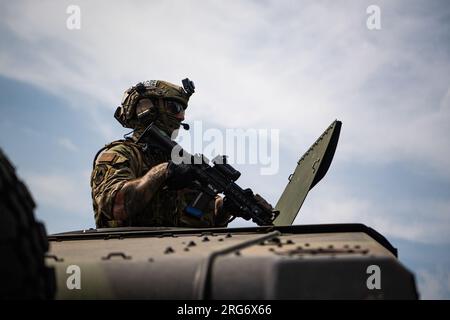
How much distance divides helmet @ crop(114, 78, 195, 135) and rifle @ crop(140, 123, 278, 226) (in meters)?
0.58

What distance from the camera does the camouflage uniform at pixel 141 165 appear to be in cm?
444

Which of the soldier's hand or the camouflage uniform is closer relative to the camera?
the soldier's hand

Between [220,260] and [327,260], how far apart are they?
1.13 ft

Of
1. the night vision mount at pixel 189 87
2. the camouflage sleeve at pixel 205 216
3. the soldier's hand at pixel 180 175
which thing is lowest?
the camouflage sleeve at pixel 205 216

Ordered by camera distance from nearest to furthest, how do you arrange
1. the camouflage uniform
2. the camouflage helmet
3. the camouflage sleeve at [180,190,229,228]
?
1. the camouflage uniform
2. the camouflage sleeve at [180,190,229,228]
3. the camouflage helmet

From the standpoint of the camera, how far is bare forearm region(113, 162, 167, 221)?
13.8 feet

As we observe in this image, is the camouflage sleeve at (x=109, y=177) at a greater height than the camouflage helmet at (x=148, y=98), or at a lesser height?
lesser

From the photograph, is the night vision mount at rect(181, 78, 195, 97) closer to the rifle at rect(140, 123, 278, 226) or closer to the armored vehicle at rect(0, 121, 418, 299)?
the rifle at rect(140, 123, 278, 226)

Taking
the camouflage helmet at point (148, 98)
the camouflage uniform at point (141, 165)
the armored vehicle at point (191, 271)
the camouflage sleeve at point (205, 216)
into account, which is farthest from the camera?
the camouflage helmet at point (148, 98)

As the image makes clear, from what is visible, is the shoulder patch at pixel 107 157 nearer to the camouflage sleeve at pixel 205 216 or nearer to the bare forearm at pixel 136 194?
the bare forearm at pixel 136 194

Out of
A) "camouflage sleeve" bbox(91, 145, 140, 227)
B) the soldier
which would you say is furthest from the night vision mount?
"camouflage sleeve" bbox(91, 145, 140, 227)

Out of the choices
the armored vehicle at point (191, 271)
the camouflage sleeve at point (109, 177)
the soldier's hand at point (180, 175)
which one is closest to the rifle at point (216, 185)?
the soldier's hand at point (180, 175)
